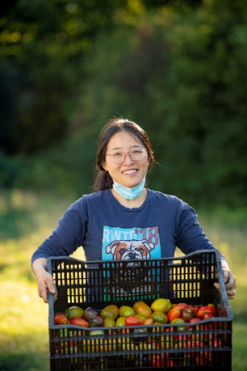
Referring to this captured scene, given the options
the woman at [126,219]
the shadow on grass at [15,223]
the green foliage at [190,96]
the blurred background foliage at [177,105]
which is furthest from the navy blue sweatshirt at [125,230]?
the green foliage at [190,96]

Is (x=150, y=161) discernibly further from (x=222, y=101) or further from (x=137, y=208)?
(x=222, y=101)

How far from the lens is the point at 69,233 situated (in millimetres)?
2793

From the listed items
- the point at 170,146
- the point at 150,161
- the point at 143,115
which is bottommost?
the point at 150,161

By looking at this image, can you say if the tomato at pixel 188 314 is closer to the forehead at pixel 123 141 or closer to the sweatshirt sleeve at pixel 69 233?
the sweatshirt sleeve at pixel 69 233

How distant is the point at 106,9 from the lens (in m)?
27.2

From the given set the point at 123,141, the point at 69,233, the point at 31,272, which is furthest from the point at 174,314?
the point at 31,272

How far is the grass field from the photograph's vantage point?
14.3 ft

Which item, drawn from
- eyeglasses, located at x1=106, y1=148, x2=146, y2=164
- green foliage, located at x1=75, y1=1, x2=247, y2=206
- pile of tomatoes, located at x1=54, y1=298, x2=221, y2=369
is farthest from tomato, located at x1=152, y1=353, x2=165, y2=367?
green foliage, located at x1=75, y1=1, x2=247, y2=206

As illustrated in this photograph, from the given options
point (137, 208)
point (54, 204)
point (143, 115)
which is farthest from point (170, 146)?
point (137, 208)

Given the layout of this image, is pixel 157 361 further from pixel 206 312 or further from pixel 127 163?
pixel 127 163

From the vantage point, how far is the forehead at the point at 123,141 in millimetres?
2869

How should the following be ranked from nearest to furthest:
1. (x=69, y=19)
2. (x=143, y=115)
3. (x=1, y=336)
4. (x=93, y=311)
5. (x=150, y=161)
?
(x=93, y=311) → (x=150, y=161) → (x=1, y=336) → (x=143, y=115) → (x=69, y=19)

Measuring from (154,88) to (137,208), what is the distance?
552 inches

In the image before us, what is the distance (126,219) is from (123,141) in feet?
1.37
